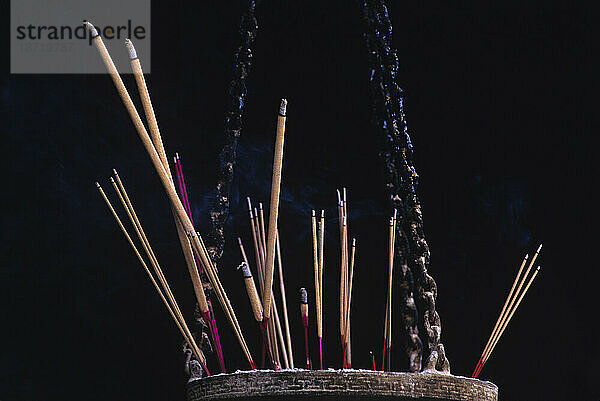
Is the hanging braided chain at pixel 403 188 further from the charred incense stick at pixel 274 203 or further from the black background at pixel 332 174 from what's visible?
the charred incense stick at pixel 274 203

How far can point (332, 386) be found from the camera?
182 cm

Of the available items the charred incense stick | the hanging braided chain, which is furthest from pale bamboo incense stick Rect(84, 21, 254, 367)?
the hanging braided chain

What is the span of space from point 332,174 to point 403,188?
1.57 feet

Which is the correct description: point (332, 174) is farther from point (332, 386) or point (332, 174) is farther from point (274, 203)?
point (332, 386)

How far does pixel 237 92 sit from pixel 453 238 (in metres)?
0.75

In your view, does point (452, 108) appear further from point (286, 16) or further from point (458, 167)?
point (286, 16)

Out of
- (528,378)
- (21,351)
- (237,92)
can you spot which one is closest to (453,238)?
(528,378)

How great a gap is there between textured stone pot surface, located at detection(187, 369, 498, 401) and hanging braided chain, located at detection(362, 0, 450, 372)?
0.18m

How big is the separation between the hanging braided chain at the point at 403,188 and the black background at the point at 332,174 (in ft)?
0.92

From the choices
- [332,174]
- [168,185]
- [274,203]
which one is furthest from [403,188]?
[168,185]

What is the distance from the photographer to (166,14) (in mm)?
2939

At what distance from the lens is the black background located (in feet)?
9.23

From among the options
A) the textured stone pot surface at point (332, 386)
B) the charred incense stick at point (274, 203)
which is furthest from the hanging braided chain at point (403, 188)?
the charred incense stick at point (274, 203)

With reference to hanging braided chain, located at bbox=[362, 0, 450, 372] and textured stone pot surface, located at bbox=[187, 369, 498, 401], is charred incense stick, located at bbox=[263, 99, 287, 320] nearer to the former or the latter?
textured stone pot surface, located at bbox=[187, 369, 498, 401]
